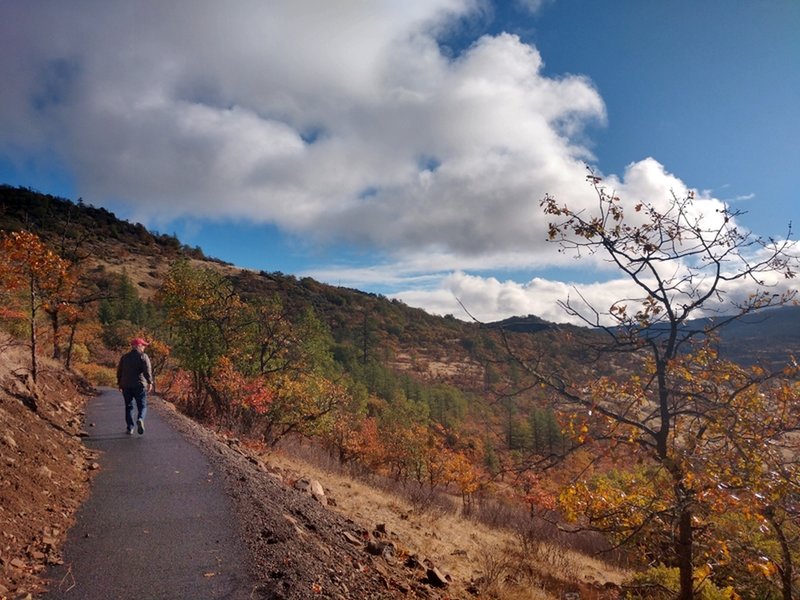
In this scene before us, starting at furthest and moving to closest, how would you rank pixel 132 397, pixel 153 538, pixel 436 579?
pixel 132 397 → pixel 436 579 → pixel 153 538

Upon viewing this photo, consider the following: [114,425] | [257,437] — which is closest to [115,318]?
[257,437]

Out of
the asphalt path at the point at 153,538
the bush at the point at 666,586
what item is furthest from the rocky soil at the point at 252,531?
the bush at the point at 666,586

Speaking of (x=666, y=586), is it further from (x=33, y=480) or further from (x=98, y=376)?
(x=98, y=376)

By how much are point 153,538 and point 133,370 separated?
540cm

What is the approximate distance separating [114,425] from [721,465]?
36.6 feet

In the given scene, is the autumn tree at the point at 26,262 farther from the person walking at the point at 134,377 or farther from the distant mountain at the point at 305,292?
the distant mountain at the point at 305,292

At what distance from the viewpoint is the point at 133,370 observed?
9367mm

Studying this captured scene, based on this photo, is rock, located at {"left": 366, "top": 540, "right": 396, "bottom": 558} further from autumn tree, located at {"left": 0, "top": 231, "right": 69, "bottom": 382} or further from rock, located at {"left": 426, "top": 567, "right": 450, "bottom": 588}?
autumn tree, located at {"left": 0, "top": 231, "right": 69, "bottom": 382}

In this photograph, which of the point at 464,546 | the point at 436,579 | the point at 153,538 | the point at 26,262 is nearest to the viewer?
the point at 153,538

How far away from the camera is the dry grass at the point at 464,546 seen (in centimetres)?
790

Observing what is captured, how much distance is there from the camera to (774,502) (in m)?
4.34

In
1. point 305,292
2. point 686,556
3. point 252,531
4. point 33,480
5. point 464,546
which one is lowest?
point 464,546

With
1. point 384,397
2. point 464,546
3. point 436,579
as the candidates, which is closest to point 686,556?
point 436,579

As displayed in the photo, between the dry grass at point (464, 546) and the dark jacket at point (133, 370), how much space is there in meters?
3.83
